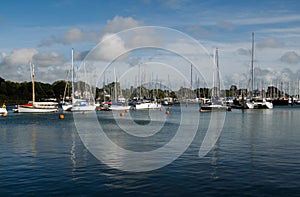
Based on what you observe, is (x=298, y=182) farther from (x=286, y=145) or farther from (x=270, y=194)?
(x=286, y=145)


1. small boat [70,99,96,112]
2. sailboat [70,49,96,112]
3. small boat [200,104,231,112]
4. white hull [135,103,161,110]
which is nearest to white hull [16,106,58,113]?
small boat [70,99,96,112]

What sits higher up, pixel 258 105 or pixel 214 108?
pixel 258 105

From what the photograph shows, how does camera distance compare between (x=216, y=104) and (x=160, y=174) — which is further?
(x=216, y=104)

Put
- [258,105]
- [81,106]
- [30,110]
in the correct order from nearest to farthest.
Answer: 1. [30,110]
2. [81,106]
3. [258,105]

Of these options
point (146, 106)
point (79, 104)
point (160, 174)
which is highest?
point (79, 104)

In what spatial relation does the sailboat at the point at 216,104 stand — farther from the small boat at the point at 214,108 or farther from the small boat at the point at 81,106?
the small boat at the point at 81,106

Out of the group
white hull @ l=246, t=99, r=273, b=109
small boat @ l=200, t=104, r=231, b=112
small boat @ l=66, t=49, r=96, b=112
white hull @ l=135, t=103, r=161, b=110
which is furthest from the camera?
white hull @ l=246, t=99, r=273, b=109

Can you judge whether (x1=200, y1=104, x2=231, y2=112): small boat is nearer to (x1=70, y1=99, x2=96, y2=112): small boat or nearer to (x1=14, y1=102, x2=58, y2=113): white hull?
(x1=70, y1=99, x2=96, y2=112): small boat

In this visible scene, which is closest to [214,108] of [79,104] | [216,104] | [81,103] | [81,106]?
[216,104]

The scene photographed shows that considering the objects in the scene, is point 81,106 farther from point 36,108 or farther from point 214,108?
point 214,108

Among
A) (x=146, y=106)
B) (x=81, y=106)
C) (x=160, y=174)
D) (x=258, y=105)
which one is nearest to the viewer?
(x=160, y=174)

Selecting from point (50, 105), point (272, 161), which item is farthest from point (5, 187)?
point (50, 105)

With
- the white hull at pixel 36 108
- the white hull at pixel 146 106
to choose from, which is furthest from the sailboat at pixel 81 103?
the white hull at pixel 146 106

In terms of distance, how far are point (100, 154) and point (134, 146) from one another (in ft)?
19.7
